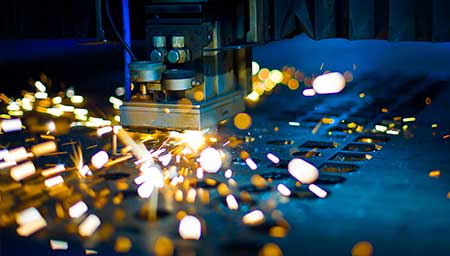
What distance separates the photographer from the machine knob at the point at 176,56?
8.99 feet

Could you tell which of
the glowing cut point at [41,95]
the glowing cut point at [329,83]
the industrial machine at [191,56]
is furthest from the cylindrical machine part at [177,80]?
the glowing cut point at [41,95]

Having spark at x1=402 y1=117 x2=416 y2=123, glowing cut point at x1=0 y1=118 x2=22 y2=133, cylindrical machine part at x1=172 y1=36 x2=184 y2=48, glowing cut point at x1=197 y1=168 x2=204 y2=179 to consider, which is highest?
cylindrical machine part at x1=172 y1=36 x2=184 y2=48

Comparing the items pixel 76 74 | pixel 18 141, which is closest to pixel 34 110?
pixel 18 141

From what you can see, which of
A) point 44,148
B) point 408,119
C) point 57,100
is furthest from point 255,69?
point 44,148

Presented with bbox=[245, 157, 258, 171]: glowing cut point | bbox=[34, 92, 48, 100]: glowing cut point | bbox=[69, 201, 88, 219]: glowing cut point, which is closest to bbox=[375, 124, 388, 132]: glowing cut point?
bbox=[245, 157, 258, 171]: glowing cut point

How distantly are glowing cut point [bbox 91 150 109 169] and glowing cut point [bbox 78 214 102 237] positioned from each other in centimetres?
57

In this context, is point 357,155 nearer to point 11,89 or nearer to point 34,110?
point 34,110

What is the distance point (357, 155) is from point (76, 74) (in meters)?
3.01

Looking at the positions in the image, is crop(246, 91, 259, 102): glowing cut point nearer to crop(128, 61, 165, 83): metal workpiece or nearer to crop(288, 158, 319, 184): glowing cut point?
crop(128, 61, 165, 83): metal workpiece

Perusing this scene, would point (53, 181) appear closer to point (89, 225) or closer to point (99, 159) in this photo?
point (99, 159)

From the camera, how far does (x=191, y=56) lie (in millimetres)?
2840

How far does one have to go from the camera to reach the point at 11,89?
14.4 feet

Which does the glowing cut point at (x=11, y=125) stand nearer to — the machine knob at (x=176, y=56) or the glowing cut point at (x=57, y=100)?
the glowing cut point at (x=57, y=100)

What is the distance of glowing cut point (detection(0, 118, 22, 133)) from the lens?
126 inches
